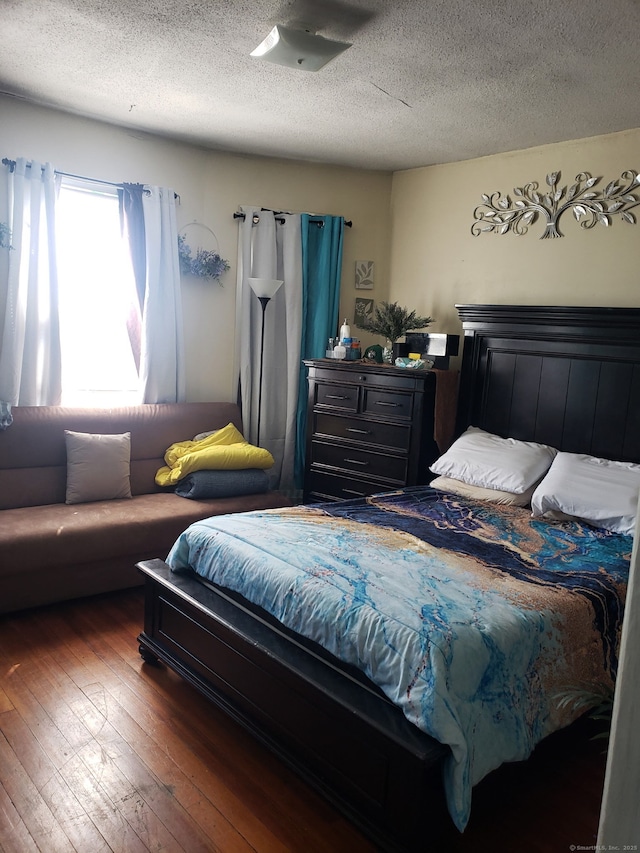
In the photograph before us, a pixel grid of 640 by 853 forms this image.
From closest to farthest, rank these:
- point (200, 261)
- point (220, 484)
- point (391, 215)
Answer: point (220, 484) → point (200, 261) → point (391, 215)

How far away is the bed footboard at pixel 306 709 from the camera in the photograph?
170cm

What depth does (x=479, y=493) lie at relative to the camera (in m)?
3.39

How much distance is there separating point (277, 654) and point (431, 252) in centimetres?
321

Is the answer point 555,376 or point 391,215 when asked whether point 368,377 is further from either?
point 391,215

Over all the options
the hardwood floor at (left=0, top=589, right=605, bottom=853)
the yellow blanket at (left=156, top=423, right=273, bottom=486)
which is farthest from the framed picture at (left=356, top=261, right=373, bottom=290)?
the hardwood floor at (left=0, top=589, right=605, bottom=853)

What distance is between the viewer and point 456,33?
97.2 inches

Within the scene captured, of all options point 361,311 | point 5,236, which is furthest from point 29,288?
point 361,311

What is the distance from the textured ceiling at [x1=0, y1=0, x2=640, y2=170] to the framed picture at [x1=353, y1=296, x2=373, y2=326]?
1.08m

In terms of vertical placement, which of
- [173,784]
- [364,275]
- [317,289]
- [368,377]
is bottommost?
[173,784]

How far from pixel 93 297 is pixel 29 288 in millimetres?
454

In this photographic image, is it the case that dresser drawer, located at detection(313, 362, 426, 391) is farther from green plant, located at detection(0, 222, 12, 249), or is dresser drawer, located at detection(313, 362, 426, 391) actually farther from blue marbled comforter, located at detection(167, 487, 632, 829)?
green plant, located at detection(0, 222, 12, 249)

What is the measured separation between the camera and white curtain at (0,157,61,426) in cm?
363

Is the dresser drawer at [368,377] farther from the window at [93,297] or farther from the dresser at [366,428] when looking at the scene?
the window at [93,297]

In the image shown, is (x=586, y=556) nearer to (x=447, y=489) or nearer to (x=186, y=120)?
(x=447, y=489)
